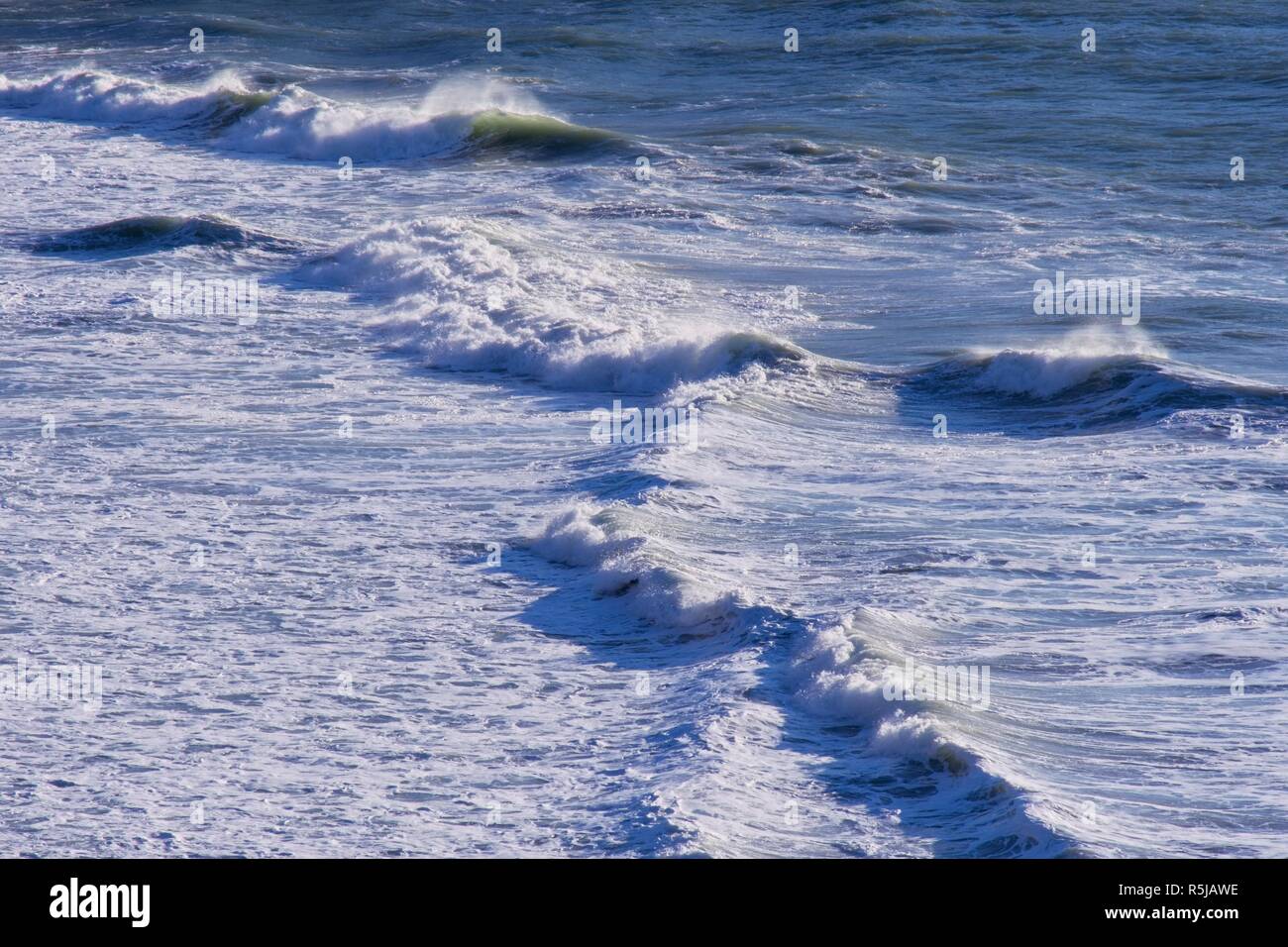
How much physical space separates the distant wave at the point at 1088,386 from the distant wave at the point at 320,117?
1143cm

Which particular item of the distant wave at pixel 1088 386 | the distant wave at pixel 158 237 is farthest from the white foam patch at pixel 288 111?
the distant wave at pixel 1088 386

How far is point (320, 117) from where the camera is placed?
1059 inches

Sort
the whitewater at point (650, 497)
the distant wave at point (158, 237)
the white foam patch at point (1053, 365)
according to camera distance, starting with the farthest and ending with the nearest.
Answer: the distant wave at point (158, 237)
the white foam patch at point (1053, 365)
the whitewater at point (650, 497)

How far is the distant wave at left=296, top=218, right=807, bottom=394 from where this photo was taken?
1573 cm

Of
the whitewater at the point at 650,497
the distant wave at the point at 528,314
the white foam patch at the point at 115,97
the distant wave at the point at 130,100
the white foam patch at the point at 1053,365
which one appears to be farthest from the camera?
the white foam patch at the point at 115,97

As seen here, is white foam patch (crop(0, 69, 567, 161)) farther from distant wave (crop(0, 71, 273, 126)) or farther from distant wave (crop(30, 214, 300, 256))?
distant wave (crop(30, 214, 300, 256))

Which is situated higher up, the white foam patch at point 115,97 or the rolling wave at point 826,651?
the white foam patch at point 115,97

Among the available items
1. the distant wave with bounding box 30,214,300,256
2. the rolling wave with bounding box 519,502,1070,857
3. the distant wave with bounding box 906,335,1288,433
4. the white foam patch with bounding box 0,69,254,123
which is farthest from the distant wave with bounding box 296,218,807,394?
the white foam patch with bounding box 0,69,254,123

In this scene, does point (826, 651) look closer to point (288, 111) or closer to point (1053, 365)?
point (1053, 365)

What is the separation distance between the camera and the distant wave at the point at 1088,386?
1424 cm

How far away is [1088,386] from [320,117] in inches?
615

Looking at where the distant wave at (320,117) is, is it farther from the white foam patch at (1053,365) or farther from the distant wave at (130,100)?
the white foam patch at (1053,365)
